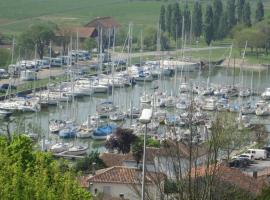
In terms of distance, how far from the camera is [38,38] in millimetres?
42562

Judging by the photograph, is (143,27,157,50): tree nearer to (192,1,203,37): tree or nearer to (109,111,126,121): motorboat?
(192,1,203,37): tree

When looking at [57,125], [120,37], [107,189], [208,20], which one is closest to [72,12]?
[208,20]

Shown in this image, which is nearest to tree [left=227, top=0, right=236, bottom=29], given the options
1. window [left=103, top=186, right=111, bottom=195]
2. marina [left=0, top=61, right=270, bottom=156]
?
marina [left=0, top=61, right=270, bottom=156]

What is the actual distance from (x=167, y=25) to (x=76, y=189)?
38.6m

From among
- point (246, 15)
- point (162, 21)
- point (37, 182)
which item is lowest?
point (162, 21)

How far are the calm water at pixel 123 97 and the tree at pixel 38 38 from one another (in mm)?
6662

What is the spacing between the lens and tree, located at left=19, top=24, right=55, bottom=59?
138 ft

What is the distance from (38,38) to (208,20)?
325 inches

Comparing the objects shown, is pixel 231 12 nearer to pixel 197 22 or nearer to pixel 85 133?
pixel 197 22

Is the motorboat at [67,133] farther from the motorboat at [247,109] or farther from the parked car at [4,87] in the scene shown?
the parked car at [4,87]

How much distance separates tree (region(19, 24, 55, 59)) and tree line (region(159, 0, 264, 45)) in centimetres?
539

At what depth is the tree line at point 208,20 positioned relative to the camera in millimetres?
46312

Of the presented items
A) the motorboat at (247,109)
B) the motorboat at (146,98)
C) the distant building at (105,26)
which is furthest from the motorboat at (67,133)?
the distant building at (105,26)

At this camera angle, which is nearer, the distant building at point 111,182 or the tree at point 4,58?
the distant building at point 111,182
